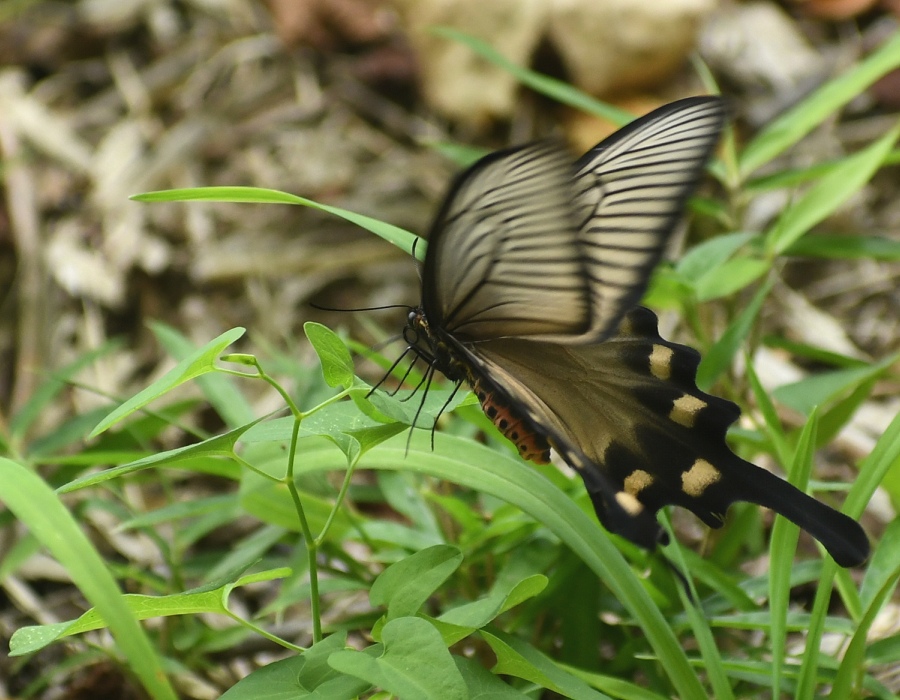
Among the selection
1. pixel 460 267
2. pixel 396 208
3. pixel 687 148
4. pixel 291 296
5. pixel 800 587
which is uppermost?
pixel 687 148

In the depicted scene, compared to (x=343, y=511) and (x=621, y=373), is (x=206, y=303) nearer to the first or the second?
(x=343, y=511)

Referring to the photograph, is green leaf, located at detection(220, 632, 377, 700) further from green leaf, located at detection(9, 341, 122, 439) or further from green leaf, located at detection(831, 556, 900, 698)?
green leaf, located at detection(9, 341, 122, 439)

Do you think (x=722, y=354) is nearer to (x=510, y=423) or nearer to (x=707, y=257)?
(x=707, y=257)

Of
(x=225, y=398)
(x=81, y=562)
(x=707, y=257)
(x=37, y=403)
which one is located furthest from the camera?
(x=37, y=403)

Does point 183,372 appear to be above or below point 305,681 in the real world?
above

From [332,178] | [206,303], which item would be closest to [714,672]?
[206,303]

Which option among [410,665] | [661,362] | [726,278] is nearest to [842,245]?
[726,278]

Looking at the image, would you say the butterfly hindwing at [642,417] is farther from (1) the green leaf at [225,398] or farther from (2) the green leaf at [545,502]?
(1) the green leaf at [225,398]
